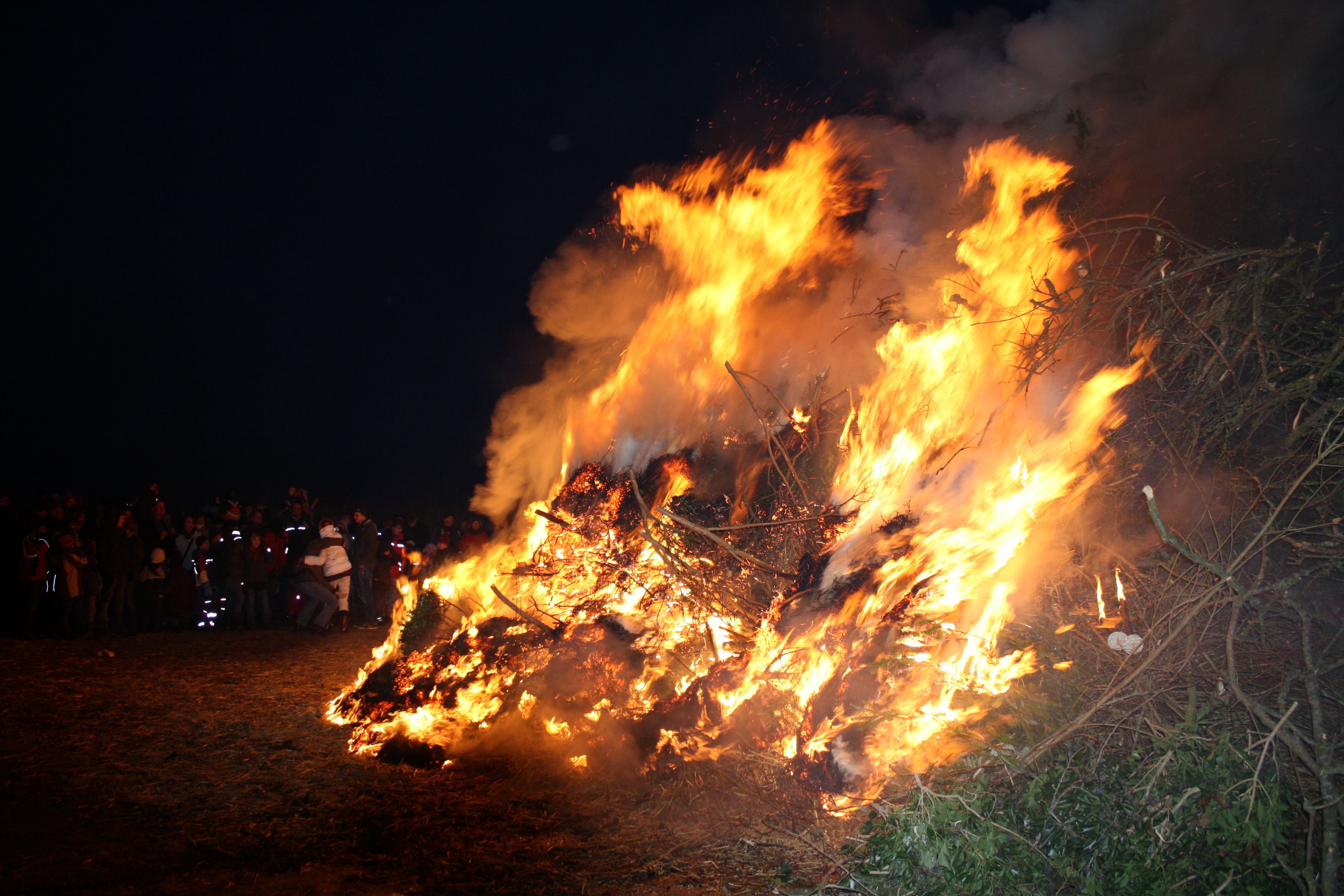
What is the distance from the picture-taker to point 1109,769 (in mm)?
3371

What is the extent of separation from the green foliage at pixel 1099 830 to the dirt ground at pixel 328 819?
53 centimetres

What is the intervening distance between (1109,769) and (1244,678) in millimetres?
974

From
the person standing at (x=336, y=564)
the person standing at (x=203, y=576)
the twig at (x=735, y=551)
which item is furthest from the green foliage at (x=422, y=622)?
the person standing at (x=203, y=576)

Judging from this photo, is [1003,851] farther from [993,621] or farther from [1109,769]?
[993,621]

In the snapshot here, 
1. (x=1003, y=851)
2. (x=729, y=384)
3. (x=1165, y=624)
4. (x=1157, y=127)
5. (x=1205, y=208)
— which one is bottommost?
(x=1003, y=851)

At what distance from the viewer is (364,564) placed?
1068 centimetres

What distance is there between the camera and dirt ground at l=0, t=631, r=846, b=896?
3.36 m

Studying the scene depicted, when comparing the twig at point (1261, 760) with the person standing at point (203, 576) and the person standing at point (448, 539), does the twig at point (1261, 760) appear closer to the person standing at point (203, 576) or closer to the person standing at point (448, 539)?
the person standing at point (448, 539)

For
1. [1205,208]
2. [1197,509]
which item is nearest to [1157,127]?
[1205,208]

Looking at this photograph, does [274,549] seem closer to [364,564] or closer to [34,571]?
[364,564]

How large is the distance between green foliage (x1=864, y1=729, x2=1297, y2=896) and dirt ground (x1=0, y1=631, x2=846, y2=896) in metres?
0.53

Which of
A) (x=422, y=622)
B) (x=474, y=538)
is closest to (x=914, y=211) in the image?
(x=422, y=622)

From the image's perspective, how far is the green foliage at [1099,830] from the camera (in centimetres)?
290

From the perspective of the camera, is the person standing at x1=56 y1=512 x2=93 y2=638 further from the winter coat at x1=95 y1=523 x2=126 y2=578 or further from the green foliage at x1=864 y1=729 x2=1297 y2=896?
the green foliage at x1=864 y1=729 x2=1297 y2=896
